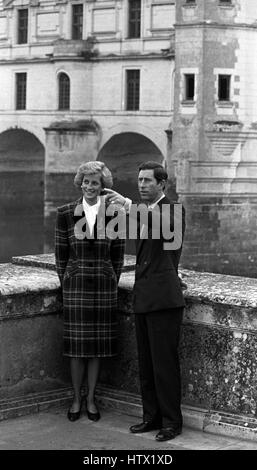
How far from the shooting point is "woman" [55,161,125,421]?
6.54 meters

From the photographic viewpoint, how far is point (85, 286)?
21.4ft

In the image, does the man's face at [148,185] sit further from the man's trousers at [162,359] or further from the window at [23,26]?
the window at [23,26]

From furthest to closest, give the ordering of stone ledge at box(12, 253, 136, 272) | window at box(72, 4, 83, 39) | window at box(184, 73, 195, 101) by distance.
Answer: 1. window at box(72, 4, 83, 39)
2. window at box(184, 73, 195, 101)
3. stone ledge at box(12, 253, 136, 272)

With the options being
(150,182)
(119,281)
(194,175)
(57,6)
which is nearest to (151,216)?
(150,182)

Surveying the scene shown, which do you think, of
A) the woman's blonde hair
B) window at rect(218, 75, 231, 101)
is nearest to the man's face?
the woman's blonde hair

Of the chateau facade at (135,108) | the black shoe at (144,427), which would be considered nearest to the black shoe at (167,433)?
the black shoe at (144,427)

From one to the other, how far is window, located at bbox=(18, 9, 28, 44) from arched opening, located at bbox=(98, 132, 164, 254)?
5958 mm

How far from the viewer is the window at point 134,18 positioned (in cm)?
4016

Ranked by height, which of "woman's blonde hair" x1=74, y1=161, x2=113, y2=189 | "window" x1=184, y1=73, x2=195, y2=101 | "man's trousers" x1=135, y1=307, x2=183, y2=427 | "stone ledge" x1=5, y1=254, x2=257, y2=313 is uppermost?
"window" x1=184, y1=73, x2=195, y2=101

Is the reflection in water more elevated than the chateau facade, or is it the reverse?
the chateau facade

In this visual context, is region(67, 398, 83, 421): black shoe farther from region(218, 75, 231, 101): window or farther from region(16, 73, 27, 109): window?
region(16, 73, 27, 109): window

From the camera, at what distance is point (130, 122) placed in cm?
4009

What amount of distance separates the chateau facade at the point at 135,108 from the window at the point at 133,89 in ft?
0.15
